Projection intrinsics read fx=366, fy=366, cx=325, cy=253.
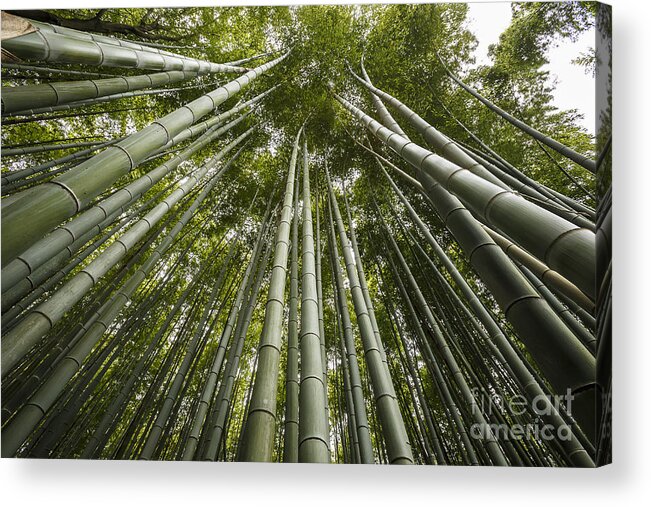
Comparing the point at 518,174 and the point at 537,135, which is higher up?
the point at 537,135

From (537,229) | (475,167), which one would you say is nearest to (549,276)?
(475,167)

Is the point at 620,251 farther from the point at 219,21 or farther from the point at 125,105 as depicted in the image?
the point at 125,105

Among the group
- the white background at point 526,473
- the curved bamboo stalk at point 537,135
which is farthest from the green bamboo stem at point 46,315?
the curved bamboo stalk at point 537,135

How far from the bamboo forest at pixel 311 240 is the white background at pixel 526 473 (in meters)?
0.08

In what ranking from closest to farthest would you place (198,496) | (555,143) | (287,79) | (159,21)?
1. (198,496)
2. (555,143)
3. (159,21)
4. (287,79)

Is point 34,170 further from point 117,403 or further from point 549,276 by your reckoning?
point 549,276

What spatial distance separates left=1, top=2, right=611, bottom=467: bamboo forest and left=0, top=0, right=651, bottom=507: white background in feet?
0.28

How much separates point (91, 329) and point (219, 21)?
100 inches

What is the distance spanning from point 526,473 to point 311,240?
5.22ft

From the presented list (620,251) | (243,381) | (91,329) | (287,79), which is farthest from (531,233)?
(287,79)

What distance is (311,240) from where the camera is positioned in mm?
2172

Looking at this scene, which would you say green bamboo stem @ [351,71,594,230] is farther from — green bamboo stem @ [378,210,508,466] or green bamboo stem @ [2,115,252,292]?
green bamboo stem @ [2,115,252,292]

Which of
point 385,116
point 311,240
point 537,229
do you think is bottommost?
point 537,229

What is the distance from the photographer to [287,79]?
13.3 ft
